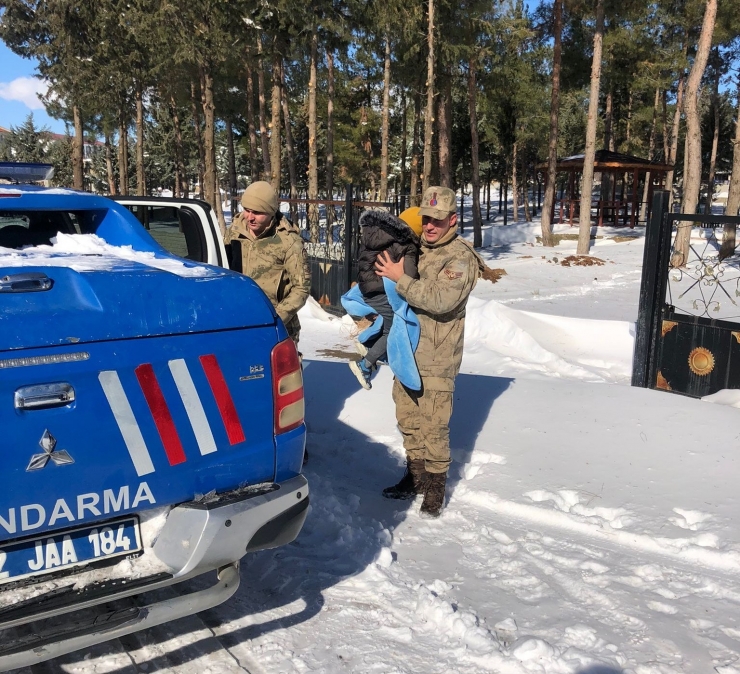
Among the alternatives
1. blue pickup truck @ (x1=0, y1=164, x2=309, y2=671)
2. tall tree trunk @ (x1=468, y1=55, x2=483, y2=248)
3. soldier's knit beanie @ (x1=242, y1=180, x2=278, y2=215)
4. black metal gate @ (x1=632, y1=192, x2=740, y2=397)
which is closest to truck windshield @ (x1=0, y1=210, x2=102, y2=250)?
soldier's knit beanie @ (x1=242, y1=180, x2=278, y2=215)

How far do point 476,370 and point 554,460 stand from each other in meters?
3.11

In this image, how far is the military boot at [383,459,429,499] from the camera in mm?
4215

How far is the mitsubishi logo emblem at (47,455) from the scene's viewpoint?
196cm

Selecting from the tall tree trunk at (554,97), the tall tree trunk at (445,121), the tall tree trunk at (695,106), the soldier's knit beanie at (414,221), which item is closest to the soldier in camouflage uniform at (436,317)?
the soldier's knit beanie at (414,221)

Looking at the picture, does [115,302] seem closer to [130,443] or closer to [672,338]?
[130,443]

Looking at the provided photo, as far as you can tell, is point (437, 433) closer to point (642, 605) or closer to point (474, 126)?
point (642, 605)

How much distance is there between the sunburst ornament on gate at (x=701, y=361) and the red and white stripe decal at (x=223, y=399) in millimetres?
4707

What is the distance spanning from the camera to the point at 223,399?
2.32 meters

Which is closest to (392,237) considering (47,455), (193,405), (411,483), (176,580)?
(411,483)

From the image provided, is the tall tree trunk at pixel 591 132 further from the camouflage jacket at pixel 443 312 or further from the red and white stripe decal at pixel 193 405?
the red and white stripe decal at pixel 193 405

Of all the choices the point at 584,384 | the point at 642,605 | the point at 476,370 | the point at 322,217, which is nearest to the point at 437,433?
the point at 642,605

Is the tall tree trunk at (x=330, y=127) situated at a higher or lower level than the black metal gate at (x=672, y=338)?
higher

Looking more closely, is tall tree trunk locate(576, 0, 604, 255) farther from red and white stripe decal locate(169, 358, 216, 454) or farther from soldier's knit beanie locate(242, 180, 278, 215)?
red and white stripe decal locate(169, 358, 216, 454)

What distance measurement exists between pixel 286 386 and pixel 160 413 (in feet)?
1.59
